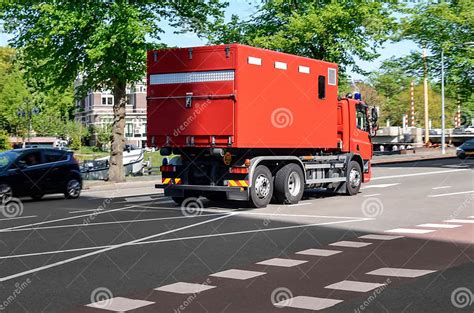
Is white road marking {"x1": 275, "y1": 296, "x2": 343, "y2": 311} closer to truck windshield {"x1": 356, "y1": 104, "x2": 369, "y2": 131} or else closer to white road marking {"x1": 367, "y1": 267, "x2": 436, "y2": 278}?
white road marking {"x1": 367, "y1": 267, "x2": 436, "y2": 278}

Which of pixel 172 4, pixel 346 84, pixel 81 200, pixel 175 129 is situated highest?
pixel 172 4

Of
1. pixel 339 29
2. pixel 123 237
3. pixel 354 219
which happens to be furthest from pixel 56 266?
pixel 339 29

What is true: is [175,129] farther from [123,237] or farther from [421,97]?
[421,97]

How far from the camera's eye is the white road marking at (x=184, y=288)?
6816mm

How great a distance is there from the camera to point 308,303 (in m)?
6.23

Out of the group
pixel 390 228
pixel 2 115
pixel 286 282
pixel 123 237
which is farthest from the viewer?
pixel 2 115

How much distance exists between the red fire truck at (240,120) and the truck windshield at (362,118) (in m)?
1.94

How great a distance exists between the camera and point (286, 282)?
7227 mm

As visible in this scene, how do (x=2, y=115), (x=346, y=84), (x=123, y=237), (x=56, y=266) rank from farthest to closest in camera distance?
(x=2, y=115), (x=346, y=84), (x=123, y=237), (x=56, y=266)

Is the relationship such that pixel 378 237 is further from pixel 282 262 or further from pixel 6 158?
pixel 6 158

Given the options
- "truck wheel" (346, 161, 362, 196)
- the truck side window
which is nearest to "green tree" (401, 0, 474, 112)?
"truck wheel" (346, 161, 362, 196)

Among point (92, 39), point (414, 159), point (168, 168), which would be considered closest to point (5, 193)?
point (168, 168)

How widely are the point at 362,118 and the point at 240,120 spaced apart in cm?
647

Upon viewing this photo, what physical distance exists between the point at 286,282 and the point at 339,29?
101 feet
